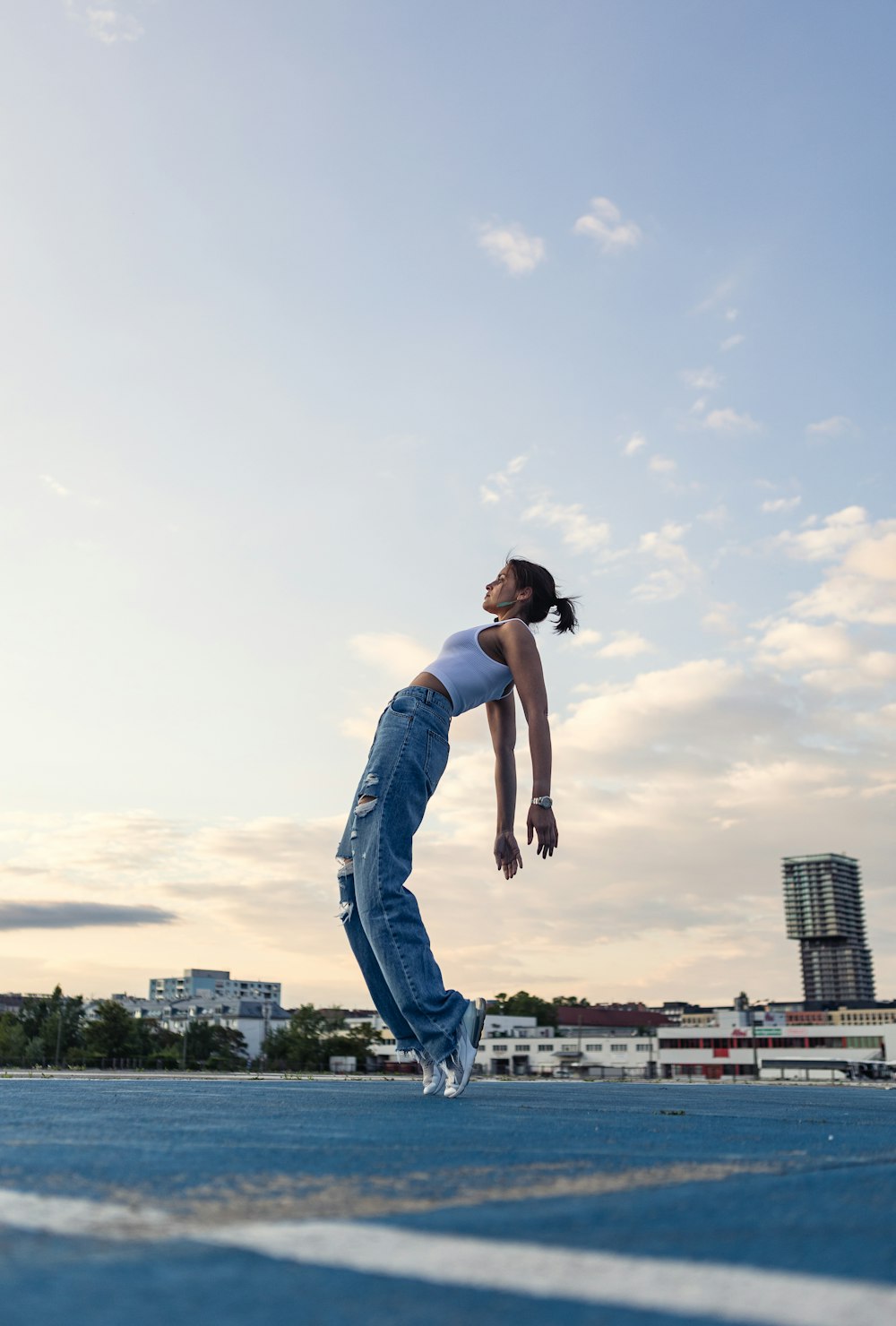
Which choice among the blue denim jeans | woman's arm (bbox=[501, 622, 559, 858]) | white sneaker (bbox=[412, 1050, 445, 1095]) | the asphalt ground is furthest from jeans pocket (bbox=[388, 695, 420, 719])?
the asphalt ground

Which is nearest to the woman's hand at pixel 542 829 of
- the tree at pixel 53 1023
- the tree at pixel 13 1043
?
the tree at pixel 53 1023

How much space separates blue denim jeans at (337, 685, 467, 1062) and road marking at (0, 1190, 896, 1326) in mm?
2689

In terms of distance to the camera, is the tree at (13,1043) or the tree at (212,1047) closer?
the tree at (13,1043)

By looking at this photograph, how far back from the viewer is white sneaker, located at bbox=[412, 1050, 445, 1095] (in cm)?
380

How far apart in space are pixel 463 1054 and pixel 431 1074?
21cm

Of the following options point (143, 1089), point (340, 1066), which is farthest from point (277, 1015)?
point (143, 1089)

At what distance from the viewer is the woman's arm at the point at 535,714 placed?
4.09 m

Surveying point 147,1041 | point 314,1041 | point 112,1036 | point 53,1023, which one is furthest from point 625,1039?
point 53,1023

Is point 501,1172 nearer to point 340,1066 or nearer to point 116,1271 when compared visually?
point 116,1271

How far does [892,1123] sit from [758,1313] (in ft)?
7.73

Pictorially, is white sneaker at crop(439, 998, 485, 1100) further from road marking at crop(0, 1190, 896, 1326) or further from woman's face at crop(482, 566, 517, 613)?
road marking at crop(0, 1190, 896, 1326)

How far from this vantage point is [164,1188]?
1.26 metres

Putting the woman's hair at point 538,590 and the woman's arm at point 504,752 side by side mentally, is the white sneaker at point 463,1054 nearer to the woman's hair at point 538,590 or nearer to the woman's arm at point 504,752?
the woman's arm at point 504,752

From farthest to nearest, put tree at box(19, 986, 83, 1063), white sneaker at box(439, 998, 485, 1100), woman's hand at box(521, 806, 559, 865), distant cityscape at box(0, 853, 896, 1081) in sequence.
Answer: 1. distant cityscape at box(0, 853, 896, 1081)
2. tree at box(19, 986, 83, 1063)
3. woman's hand at box(521, 806, 559, 865)
4. white sneaker at box(439, 998, 485, 1100)
